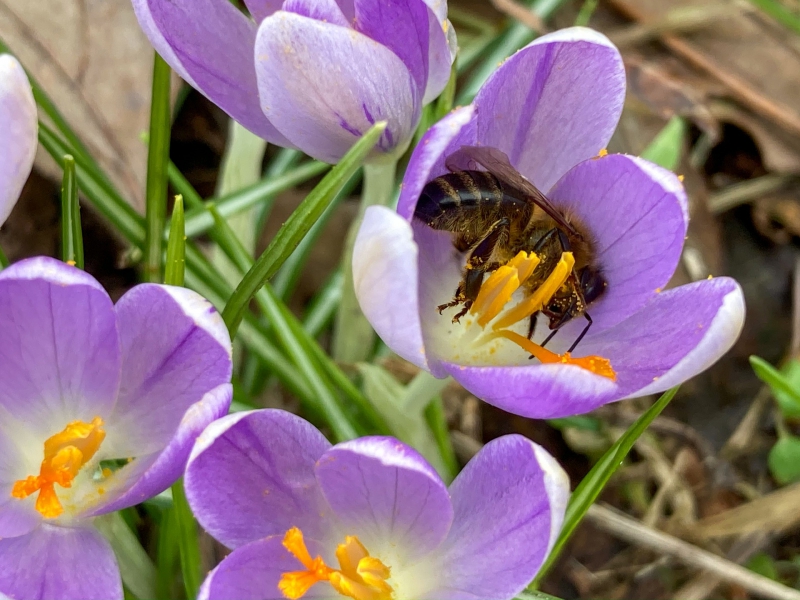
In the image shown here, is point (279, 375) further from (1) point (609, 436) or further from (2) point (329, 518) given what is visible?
(1) point (609, 436)

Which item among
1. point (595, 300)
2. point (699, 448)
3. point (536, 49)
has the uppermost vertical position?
point (536, 49)

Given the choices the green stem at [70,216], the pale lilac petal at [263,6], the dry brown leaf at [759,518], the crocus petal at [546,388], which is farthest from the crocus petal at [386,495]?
the dry brown leaf at [759,518]

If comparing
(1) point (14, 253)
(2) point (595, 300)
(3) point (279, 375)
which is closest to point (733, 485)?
(2) point (595, 300)

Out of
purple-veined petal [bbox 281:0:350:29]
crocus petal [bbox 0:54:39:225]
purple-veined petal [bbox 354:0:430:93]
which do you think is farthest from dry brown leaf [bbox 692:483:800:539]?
crocus petal [bbox 0:54:39:225]

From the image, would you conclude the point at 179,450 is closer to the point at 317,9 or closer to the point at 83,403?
the point at 83,403

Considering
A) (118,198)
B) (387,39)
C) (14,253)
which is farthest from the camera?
(14,253)
